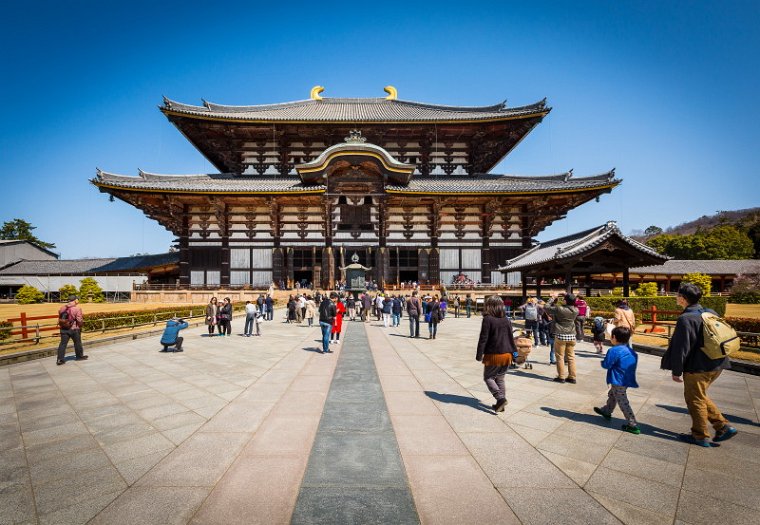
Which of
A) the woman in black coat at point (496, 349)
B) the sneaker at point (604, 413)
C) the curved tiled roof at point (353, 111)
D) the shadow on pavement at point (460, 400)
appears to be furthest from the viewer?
the curved tiled roof at point (353, 111)

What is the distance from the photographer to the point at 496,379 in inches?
194

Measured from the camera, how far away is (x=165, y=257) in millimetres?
30703

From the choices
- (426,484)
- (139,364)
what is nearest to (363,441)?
(426,484)

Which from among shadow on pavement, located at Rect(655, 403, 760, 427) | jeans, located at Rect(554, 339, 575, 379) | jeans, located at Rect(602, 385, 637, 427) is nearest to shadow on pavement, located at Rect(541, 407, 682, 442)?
jeans, located at Rect(602, 385, 637, 427)

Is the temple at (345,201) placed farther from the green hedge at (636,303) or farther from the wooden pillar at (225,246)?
the green hedge at (636,303)

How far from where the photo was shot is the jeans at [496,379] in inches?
191

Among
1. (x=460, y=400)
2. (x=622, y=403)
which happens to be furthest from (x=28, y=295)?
(x=622, y=403)

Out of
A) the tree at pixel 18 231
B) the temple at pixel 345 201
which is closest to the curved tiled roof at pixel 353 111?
the temple at pixel 345 201

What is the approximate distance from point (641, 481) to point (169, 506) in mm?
4451

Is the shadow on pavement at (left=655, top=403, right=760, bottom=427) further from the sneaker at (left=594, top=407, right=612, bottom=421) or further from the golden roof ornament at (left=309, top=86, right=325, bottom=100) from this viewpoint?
the golden roof ornament at (left=309, top=86, right=325, bottom=100)

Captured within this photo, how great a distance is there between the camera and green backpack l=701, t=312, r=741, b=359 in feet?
12.5

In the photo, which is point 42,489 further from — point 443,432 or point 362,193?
point 362,193

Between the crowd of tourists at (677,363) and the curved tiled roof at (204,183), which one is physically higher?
the curved tiled roof at (204,183)

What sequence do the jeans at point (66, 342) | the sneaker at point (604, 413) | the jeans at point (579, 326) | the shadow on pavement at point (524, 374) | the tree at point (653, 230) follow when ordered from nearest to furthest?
1. the sneaker at point (604, 413)
2. the shadow on pavement at point (524, 374)
3. the jeans at point (66, 342)
4. the jeans at point (579, 326)
5. the tree at point (653, 230)
